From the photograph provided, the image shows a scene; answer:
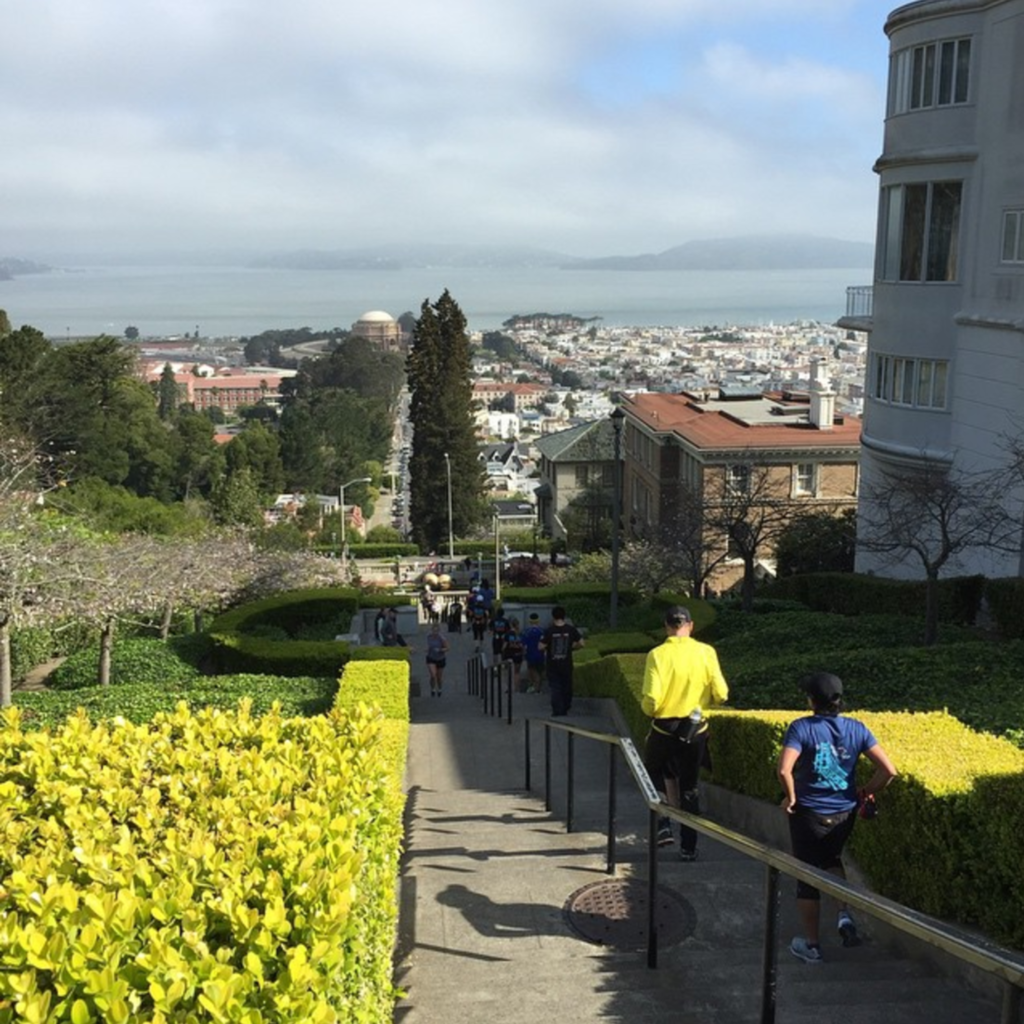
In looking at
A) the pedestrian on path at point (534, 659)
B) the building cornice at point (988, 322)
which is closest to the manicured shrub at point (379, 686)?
the pedestrian on path at point (534, 659)

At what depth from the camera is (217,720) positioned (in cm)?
576

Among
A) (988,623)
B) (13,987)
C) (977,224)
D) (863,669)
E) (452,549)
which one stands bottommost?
(452,549)

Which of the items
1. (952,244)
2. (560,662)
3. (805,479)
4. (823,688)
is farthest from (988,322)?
(805,479)

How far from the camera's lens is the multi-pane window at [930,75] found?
20.1 metres

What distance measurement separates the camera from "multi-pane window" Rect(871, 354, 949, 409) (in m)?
21.2

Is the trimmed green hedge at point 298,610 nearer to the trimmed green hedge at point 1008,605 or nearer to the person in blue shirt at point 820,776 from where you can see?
the trimmed green hedge at point 1008,605

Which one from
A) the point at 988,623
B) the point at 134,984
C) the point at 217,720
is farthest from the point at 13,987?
the point at 988,623

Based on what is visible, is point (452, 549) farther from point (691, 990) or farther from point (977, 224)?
point (691, 990)

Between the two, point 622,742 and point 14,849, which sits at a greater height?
point 14,849

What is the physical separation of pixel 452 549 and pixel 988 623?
167ft

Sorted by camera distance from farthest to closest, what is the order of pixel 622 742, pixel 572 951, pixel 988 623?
pixel 988 623, pixel 622 742, pixel 572 951

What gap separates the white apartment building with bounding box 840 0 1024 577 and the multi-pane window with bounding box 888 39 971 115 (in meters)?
0.02

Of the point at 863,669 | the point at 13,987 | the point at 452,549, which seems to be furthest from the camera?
the point at 452,549

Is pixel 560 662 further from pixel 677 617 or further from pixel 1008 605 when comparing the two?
pixel 1008 605
